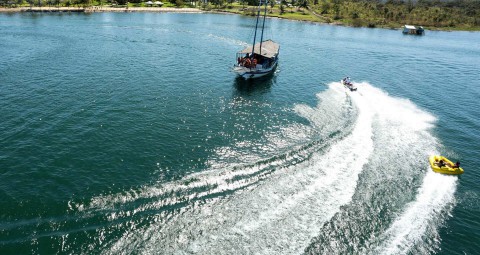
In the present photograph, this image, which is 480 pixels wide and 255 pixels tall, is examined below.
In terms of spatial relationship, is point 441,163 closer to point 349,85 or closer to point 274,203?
point 274,203

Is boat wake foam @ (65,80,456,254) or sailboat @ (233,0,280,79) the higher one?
sailboat @ (233,0,280,79)

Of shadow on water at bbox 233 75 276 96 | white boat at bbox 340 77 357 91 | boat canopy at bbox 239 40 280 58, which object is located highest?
boat canopy at bbox 239 40 280 58

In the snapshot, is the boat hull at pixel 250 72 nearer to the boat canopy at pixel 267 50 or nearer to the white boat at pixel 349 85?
the boat canopy at pixel 267 50

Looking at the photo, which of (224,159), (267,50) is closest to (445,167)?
(224,159)

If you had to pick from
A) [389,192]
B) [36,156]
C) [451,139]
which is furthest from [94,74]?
[451,139]

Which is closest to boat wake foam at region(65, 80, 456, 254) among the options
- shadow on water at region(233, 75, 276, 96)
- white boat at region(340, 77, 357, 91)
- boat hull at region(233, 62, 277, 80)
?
shadow on water at region(233, 75, 276, 96)

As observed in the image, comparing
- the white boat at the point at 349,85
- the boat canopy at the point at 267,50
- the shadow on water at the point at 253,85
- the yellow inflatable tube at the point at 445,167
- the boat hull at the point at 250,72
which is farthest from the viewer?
the boat canopy at the point at 267,50

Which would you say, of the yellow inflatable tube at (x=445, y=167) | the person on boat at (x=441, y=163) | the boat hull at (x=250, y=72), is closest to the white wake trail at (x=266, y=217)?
the yellow inflatable tube at (x=445, y=167)

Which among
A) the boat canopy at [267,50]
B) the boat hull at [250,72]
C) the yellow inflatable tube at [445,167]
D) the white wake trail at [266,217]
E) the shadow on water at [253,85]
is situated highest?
the boat canopy at [267,50]

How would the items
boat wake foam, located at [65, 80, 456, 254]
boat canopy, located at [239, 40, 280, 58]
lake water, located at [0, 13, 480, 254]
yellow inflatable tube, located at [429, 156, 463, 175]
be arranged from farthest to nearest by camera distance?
1. boat canopy, located at [239, 40, 280, 58]
2. yellow inflatable tube, located at [429, 156, 463, 175]
3. lake water, located at [0, 13, 480, 254]
4. boat wake foam, located at [65, 80, 456, 254]

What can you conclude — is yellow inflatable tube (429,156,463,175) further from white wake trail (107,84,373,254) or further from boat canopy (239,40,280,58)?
boat canopy (239,40,280,58)
